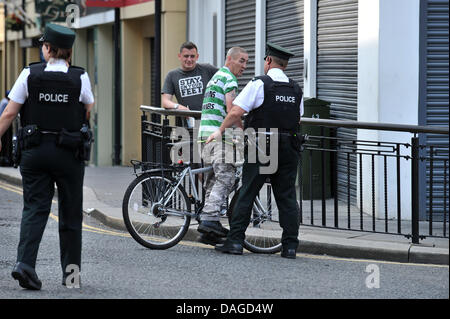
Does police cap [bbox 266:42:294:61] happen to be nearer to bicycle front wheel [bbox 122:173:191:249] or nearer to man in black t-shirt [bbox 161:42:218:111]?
bicycle front wheel [bbox 122:173:191:249]

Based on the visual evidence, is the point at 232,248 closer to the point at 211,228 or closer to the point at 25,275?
the point at 211,228

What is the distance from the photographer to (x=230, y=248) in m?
8.93

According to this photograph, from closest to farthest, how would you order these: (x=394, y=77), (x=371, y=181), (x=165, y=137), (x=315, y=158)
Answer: (x=165, y=137)
(x=371, y=181)
(x=394, y=77)
(x=315, y=158)

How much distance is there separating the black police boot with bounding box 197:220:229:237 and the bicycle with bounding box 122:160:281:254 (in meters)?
0.11

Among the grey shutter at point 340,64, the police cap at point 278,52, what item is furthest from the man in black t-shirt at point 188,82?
the grey shutter at point 340,64

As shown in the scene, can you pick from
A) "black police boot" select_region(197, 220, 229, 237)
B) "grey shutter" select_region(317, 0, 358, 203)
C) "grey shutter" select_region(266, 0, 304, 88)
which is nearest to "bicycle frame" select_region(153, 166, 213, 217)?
"black police boot" select_region(197, 220, 229, 237)

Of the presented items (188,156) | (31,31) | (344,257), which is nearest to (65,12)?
(31,31)

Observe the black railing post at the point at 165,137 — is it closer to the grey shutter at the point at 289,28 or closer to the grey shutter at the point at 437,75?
the grey shutter at the point at 437,75

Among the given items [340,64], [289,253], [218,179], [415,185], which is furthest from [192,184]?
[340,64]

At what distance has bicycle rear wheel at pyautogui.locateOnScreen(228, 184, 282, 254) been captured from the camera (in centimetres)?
920

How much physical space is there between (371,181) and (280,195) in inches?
99.0

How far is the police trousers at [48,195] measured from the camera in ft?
23.0

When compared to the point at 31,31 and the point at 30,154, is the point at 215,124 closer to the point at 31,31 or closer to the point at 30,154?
the point at 30,154

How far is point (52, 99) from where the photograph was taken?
695cm
